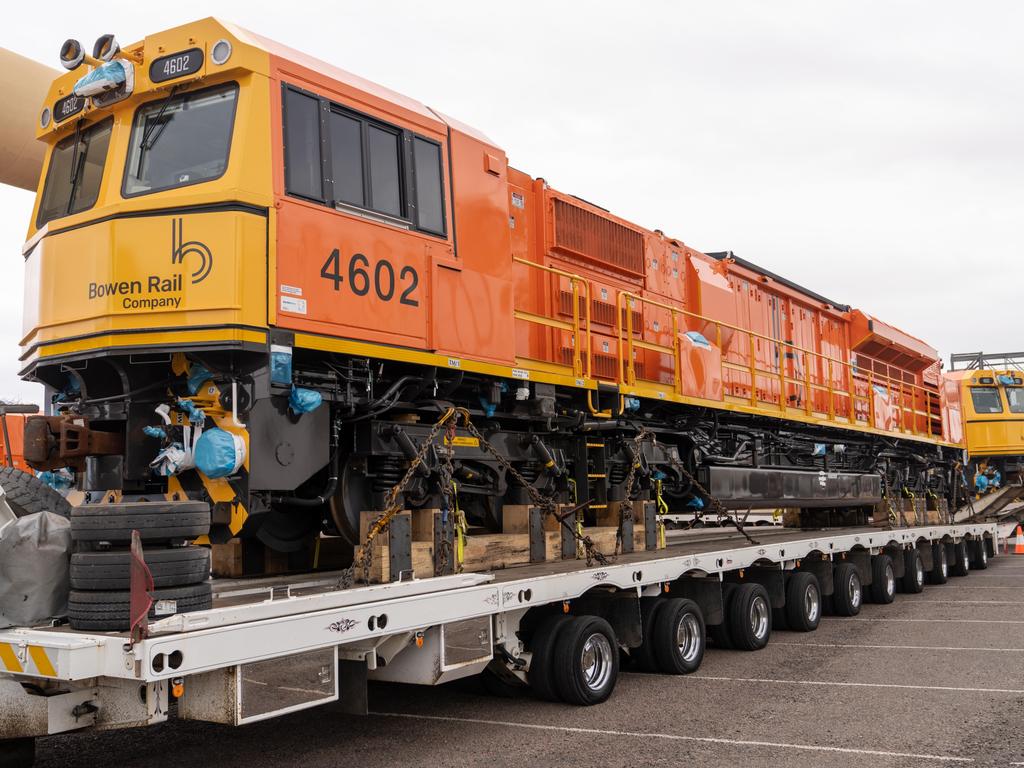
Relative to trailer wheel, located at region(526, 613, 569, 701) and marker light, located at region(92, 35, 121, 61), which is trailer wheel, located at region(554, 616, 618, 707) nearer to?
trailer wheel, located at region(526, 613, 569, 701)

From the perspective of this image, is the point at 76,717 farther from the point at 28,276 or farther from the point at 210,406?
the point at 28,276

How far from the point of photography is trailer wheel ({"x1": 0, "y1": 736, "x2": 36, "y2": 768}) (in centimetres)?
534

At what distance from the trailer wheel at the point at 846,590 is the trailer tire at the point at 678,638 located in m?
4.48

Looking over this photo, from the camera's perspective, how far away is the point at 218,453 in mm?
6000

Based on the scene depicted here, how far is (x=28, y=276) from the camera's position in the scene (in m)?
7.30

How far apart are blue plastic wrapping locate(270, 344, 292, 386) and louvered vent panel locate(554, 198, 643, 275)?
185 inches

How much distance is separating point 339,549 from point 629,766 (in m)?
3.48

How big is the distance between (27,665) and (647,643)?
18.8 feet

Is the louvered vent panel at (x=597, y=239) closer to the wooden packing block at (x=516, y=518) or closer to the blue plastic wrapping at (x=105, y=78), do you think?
the wooden packing block at (x=516, y=518)

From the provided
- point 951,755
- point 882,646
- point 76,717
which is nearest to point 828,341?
point 882,646

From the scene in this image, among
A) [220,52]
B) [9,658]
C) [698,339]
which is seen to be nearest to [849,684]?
[698,339]

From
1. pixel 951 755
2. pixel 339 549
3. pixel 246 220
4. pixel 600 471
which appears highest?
pixel 246 220

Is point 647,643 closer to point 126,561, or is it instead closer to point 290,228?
point 290,228

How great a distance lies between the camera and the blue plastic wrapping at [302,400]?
6.34m
